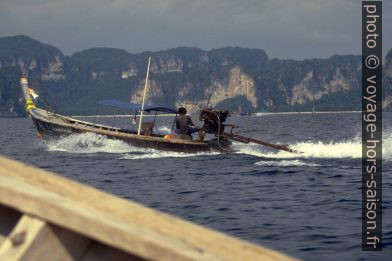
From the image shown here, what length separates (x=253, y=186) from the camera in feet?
58.3

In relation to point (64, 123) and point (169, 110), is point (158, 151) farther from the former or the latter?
point (64, 123)

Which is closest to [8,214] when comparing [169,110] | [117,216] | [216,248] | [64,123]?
[117,216]

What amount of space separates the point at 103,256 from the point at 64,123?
30.8 metres

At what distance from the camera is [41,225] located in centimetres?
217

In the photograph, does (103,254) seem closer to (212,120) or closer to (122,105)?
(212,120)

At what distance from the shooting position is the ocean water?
1026 centimetres

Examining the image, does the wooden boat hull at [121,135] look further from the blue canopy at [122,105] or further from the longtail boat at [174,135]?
the blue canopy at [122,105]

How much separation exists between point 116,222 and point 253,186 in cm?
1583

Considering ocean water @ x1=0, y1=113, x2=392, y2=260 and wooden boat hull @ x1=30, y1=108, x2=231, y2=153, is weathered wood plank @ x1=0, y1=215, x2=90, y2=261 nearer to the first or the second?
ocean water @ x1=0, y1=113, x2=392, y2=260

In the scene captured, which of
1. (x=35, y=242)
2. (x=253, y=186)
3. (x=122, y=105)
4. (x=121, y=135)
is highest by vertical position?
(x=122, y=105)

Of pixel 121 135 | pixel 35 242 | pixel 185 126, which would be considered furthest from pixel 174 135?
pixel 35 242

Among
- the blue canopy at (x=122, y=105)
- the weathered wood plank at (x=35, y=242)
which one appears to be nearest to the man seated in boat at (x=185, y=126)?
the blue canopy at (x=122, y=105)

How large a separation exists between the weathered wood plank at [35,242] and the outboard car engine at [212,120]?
25.8 metres

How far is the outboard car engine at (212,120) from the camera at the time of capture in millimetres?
28062
